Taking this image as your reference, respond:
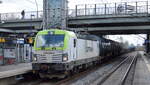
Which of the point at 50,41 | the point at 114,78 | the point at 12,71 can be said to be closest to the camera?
the point at 50,41

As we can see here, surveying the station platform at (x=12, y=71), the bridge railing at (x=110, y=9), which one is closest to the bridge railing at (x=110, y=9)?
the bridge railing at (x=110, y=9)

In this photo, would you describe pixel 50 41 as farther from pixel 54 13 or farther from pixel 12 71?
pixel 54 13

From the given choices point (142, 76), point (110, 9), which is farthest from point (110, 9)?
point (142, 76)

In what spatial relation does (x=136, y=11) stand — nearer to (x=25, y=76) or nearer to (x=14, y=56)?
(x=14, y=56)

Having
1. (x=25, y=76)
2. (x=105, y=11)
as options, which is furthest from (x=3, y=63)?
(x=105, y=11)

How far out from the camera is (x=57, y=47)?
16109 mm

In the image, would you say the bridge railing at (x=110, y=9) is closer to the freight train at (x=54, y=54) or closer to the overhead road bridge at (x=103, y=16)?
the overhead road bridge at (x=103, y=16)

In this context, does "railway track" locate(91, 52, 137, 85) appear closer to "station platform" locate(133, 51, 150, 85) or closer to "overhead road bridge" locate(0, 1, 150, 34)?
"station platform" locate(133, 51, 150, 85)

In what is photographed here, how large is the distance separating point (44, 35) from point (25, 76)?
2.85 m

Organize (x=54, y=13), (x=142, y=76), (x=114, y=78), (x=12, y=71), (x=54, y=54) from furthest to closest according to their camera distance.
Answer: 1. (x=54, y=13)
2. (x=142, y=76)
3. (x=114, y=78)
4. (x=12, y=71)
5. (x=54, y=54)

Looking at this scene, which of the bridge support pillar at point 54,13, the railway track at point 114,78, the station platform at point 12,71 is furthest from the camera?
the bridge support pillar at point 54,13

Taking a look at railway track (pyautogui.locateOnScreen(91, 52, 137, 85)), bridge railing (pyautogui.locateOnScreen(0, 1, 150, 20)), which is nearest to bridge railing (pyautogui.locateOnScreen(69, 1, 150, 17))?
bridge railing (pyautogui.locateOnScreen(0, 1, 150, 20))

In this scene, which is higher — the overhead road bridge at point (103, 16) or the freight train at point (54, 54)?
the overhead road bridge at point (103, 16)

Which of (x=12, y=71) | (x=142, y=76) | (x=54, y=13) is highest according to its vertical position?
(x=54, y=13)
